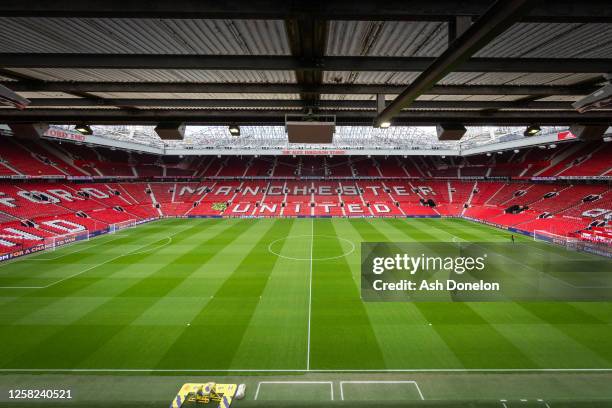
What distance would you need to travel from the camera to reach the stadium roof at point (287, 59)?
3305 mm

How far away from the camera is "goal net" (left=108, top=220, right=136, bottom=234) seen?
29339 mm

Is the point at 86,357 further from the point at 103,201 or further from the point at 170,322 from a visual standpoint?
the point at 103,201

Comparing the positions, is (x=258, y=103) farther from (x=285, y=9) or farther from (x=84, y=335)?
(x=84, y=335)

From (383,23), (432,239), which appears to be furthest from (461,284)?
(383,23)

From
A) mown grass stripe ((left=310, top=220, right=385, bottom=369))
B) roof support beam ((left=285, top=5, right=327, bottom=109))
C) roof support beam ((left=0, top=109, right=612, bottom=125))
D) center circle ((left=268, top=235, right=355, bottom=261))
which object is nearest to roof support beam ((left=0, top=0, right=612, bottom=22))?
roof support beam ((left=285, top=5, right=327, bottom=109))

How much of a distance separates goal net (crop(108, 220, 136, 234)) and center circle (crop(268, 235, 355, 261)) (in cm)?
1838

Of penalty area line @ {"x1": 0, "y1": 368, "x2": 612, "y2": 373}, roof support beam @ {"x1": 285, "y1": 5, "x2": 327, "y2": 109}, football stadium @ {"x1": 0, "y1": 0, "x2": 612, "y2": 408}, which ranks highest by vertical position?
roof support beam @ {"x1": 285, "y1": 5, "x2": 327, "y2": 109}

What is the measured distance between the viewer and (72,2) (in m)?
3.15

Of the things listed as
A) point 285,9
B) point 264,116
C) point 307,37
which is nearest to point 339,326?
point 264,116

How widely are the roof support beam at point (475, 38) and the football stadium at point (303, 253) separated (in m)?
0.02

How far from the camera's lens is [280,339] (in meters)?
9.66

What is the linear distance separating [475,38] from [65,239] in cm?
3108

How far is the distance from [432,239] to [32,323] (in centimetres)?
2616

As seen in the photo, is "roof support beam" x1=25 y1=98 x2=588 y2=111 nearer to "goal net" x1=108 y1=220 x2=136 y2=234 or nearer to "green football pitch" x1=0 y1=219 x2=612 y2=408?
"green football pitch" x1=0 y1=219 x2=612 y2=408
